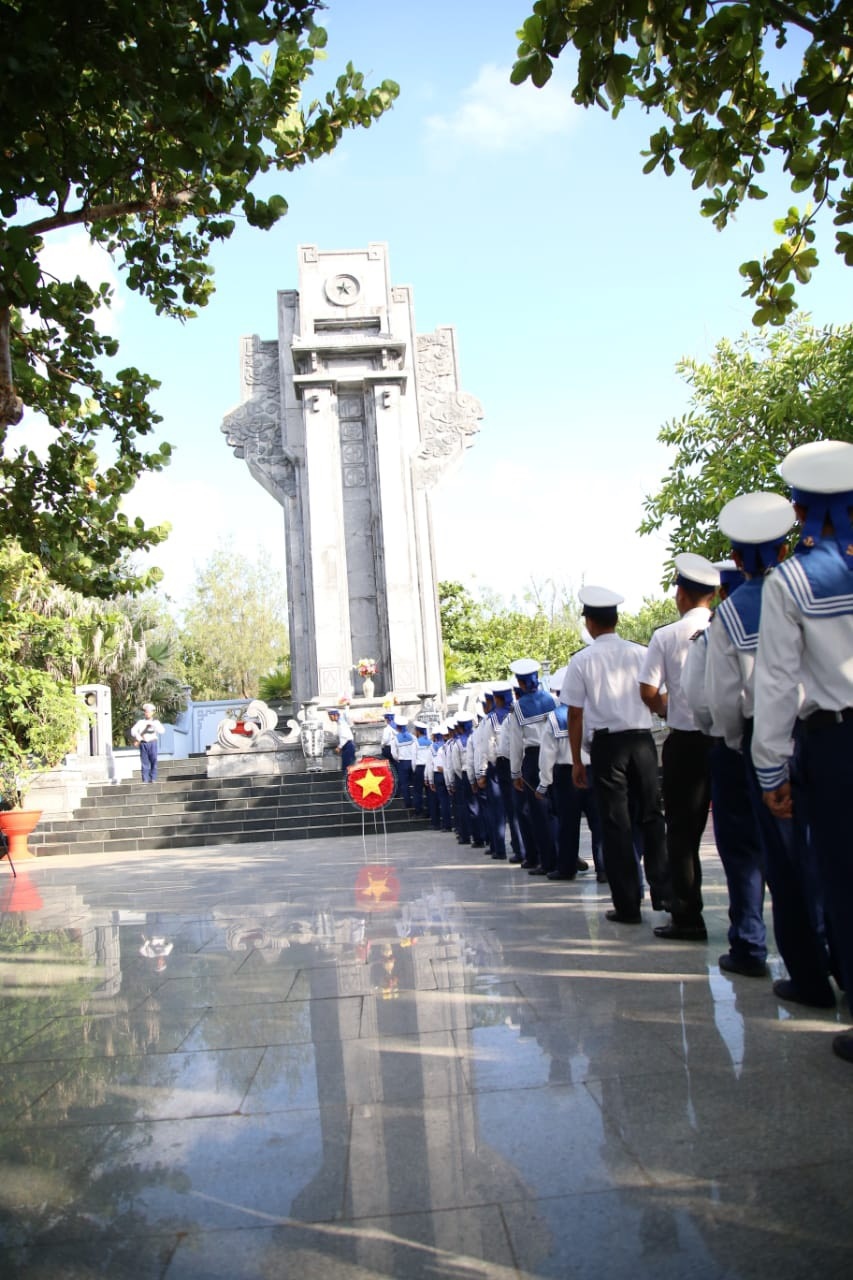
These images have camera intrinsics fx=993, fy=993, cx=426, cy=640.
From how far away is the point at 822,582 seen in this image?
3.33 meters

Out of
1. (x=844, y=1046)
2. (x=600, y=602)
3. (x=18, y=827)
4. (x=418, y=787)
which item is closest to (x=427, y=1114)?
(x=844, y=1046)

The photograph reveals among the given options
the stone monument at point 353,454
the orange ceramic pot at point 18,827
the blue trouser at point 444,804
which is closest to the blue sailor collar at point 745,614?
the blue trouser at point 444,804

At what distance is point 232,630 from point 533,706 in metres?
41.3

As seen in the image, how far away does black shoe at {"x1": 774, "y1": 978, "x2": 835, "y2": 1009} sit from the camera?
3.92 m

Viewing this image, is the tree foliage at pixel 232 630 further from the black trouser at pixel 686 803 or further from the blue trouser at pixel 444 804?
the black trouser at pixel 686 803

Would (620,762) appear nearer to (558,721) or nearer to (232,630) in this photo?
(558,721)

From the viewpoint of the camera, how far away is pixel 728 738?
14.5ft

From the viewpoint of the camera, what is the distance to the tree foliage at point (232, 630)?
4844cm

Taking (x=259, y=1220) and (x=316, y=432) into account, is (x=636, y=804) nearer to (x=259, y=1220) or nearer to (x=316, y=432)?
(x=259, y=1220)

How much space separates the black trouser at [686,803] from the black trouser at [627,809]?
19.9 inches

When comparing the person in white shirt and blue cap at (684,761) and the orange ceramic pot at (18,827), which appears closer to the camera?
the person in white shirt and blue cap at (684,761)

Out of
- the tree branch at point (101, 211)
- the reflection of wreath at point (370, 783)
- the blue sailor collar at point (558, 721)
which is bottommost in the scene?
the reflection of wreath at point (370, 783)

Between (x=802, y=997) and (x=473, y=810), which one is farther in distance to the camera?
(x=473, y=810)

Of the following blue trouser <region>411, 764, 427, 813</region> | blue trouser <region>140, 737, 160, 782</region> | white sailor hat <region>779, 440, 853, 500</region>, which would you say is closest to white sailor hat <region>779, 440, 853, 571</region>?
white sailor hat <region>779, 440, 853, 500</region>
